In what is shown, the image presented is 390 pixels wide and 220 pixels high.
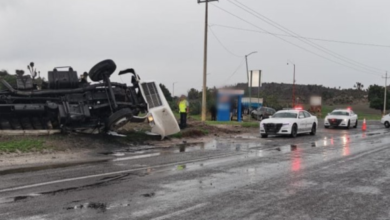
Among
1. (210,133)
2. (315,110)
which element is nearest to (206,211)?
(210,133)

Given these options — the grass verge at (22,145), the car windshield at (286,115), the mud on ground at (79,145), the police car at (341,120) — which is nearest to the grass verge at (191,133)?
the mud on ground at (79,145)

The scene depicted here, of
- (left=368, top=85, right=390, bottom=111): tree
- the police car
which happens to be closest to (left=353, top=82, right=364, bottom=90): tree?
(left=368, top=85, right=390, bottom=111): tree

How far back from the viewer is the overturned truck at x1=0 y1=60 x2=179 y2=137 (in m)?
13.9

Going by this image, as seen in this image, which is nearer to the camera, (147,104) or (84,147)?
(84,147)

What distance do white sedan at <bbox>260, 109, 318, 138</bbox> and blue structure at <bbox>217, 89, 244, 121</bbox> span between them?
8040mm

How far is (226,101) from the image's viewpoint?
30859 mm

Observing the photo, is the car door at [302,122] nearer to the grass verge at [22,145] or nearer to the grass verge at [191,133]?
the grass verge at [191,133]

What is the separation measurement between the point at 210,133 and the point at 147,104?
6.70 m

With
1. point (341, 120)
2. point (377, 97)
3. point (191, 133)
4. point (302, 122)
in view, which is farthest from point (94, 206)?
point (377, 97)

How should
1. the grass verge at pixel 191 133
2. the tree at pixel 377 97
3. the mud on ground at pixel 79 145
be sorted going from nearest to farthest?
the mud on ground at pixel 79 145
the grass verge at pixel 191 133
the tree at pixel 377 97

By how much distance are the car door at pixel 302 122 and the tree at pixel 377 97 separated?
221 feet

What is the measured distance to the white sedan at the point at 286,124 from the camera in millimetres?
21000

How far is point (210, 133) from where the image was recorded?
70.4 feet

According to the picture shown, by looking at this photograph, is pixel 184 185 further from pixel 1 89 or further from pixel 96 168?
pixel 1 89
